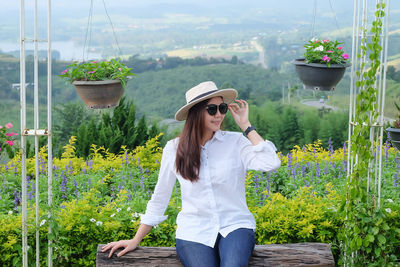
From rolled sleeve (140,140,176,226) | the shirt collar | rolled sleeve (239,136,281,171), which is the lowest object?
rolled sleeve (140,140,176,226)

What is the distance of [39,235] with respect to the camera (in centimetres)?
279

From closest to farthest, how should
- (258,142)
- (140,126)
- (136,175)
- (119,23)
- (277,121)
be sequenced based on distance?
(258,142), (136,175), (140,126), (277,121), (119,23)

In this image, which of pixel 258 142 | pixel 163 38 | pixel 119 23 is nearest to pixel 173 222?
pixel 258 142

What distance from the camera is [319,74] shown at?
3197 mm

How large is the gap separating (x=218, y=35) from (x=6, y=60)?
9.78 metres

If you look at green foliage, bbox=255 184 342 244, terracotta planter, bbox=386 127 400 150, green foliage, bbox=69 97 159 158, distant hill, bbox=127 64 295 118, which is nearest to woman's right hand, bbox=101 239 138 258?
green foliage, bbox=255 184 342 244

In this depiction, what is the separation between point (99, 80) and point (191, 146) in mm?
951

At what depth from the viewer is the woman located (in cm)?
216

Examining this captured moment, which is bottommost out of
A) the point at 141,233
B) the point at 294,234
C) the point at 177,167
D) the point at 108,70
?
the point at 294,234

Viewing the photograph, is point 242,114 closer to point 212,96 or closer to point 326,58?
point 212,96

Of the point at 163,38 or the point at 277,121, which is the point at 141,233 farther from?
the point at 163,38

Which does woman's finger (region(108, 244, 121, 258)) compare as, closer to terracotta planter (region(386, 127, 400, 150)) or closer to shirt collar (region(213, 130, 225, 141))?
shirt collar (region(213, 130, 225, 141))

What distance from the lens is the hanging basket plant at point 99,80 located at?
2.84m

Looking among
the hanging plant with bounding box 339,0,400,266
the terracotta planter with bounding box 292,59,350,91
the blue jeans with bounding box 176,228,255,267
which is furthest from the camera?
the terracotta planter with bounding box 292,59,350,91
